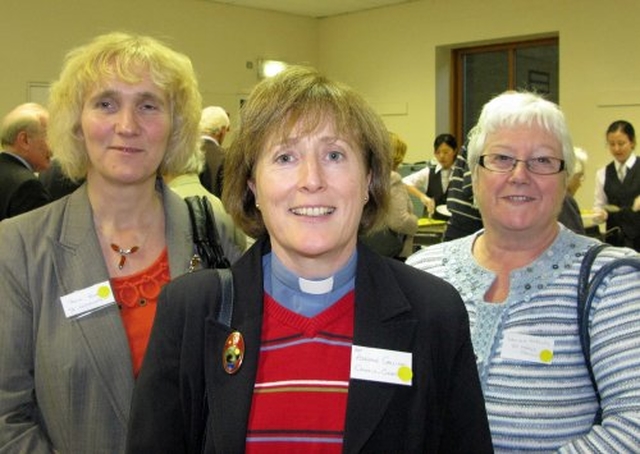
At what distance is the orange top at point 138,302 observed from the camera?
1.82 meters

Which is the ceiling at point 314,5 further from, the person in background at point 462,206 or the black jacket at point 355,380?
the black jacket at point 355,380

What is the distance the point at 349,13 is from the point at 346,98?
999cm

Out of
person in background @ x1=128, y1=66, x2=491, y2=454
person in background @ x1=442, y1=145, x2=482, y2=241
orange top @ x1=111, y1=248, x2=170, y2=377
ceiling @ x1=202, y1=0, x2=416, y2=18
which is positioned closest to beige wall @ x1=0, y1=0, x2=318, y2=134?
ceiling @ x1=202, y1=0, x2=416, y2=18

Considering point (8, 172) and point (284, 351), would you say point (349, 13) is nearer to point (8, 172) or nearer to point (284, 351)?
point (8, 172)

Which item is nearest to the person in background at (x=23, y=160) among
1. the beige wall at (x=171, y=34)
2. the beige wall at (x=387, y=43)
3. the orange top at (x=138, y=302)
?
the orange top at (x=138, y=302)

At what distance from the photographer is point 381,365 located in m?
1.30

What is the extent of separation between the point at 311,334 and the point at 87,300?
28.2 inches

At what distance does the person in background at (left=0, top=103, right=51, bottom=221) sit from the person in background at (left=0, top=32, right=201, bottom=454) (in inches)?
73.7

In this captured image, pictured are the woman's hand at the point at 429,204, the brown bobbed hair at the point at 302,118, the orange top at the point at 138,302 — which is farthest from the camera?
the woman's hand at the point at 429,204

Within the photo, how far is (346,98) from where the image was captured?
139 centimetres

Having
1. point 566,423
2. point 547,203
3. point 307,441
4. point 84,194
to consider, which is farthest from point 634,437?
point 84,194

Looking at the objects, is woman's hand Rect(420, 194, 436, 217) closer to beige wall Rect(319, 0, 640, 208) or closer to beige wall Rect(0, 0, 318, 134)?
beige wall Rect(319, 0, 640, 208)

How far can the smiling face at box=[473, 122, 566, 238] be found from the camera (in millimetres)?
1857

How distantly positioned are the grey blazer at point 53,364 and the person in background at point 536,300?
0.91 metres
